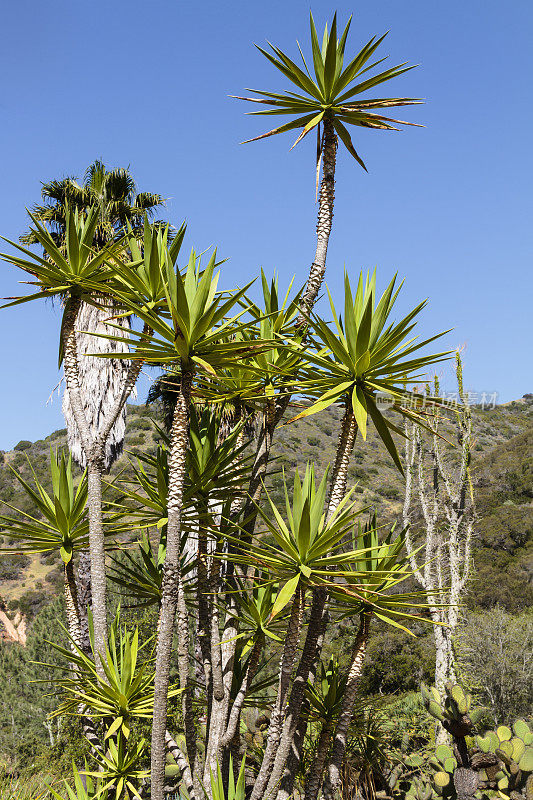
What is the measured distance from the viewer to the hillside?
Result: 2448cm

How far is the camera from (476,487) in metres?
32.6

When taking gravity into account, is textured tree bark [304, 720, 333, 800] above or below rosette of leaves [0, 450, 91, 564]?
below

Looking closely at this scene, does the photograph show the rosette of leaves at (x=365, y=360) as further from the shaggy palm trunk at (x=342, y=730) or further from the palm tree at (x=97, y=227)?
Answer: the palm tree at (x=97, y=227)


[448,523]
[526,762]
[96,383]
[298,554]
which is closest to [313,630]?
[298,554]

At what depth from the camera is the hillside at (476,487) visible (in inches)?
964

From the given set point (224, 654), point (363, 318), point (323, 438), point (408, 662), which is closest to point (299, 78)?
point (363, 318)

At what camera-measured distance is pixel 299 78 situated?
5.44 metres

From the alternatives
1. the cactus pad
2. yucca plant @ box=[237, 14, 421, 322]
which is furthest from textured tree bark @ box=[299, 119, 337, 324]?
the cactus pad

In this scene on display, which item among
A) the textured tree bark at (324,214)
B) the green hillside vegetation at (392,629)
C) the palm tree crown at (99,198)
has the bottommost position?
the green hillside vegetation at (392,629)

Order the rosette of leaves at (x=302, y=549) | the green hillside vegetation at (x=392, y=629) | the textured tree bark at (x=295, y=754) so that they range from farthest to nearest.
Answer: the green hillside vegetation at (x=392, y=629) → the textured tree bark at (x=295, y=754) → the rosette of leaves at (x=302, y=549)

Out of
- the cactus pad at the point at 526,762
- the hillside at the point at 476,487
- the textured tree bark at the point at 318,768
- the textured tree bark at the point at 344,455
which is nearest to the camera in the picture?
the textured tree bark at the point at 344,455

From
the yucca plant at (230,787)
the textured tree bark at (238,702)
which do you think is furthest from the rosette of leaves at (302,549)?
the textured tree bark at (238,702)

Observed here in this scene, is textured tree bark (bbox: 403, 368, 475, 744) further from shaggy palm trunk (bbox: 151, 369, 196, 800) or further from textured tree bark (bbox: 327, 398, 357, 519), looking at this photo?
shaggy palm trunk (bbox: 151, 369, 196, 800)

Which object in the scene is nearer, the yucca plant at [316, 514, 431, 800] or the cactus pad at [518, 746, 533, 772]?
the yucca plant at [316, 514, 431, 800]
